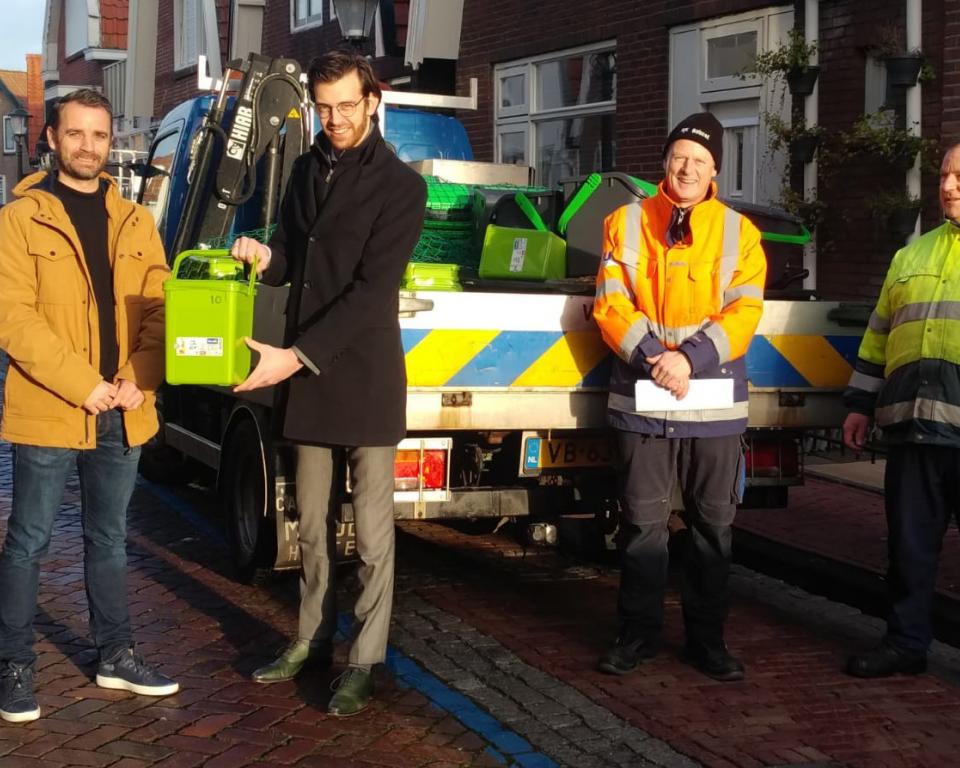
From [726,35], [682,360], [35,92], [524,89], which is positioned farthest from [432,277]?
[35,92]

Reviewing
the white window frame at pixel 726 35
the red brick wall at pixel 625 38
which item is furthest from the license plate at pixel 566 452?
the red brick wall at pixel 625 38

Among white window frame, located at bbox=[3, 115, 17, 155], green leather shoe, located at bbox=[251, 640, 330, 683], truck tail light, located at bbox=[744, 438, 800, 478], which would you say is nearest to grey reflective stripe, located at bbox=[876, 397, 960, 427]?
truck tail light, located at bbox=[744, 438, 800, 478]

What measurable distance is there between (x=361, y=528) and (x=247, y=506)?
208 centimetres

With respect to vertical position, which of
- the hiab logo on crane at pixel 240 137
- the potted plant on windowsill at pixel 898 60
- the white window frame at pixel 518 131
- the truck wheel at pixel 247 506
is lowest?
the truck wheel at pixel 247 506

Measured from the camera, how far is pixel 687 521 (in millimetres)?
5598

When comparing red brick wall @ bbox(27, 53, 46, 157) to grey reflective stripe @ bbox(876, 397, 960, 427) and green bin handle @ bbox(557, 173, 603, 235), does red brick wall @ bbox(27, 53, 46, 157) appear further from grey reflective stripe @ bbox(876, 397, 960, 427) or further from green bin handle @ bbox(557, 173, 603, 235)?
grey reflective stripe @ bbox(876, 397, 960, 427)

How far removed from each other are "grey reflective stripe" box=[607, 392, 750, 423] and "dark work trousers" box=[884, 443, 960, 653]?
69 cm

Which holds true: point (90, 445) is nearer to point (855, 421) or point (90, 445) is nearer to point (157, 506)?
point (855, 421)

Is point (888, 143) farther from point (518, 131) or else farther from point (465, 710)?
point (465, 710)

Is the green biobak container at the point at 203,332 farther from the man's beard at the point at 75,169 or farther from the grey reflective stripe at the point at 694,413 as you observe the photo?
the grey reflective stripe at the point at 694,413

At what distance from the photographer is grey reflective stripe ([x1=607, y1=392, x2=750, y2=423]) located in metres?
5.29

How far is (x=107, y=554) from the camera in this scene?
510 centimetres

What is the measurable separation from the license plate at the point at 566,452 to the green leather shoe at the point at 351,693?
4.43ft

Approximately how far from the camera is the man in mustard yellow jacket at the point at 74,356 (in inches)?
186
